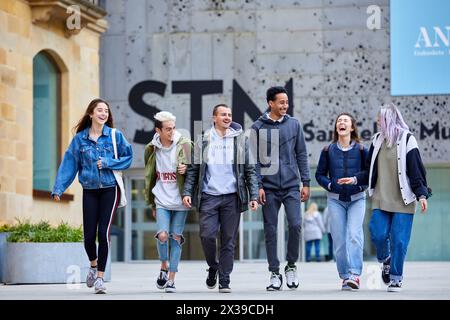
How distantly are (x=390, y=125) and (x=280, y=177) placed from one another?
50.9 inches

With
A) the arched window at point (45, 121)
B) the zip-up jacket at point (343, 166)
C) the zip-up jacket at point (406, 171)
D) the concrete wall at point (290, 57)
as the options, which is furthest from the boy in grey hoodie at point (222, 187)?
the concrete wall at point (290, 57)

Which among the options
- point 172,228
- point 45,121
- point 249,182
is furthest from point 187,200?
Result: point 45,121

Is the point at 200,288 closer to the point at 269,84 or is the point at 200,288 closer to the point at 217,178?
the point at 217,178

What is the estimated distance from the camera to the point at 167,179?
41.8 ft

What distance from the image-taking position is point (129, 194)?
30.0 meters

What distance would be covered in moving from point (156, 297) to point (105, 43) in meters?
18.4

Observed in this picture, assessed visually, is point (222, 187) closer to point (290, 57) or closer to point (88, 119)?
point (88, 119)

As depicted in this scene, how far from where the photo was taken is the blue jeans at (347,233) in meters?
12.8

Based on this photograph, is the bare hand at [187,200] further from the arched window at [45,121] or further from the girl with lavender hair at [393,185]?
the arched window at [45,121]

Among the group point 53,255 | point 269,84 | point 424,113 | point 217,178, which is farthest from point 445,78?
point 217,178

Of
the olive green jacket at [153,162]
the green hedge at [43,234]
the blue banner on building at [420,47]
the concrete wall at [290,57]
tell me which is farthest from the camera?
the concrete wall at [290,57]

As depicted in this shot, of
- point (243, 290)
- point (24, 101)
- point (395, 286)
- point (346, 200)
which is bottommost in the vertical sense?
point (243, 290)

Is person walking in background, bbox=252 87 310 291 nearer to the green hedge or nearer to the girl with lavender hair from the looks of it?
the girl with lavender hair

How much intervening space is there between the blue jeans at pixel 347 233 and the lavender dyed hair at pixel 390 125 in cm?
79
